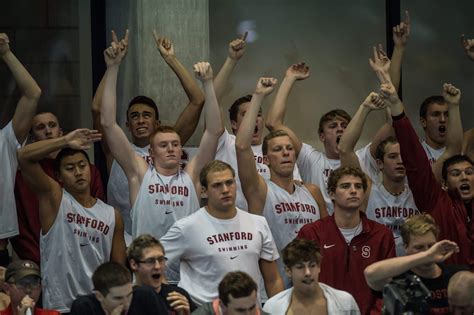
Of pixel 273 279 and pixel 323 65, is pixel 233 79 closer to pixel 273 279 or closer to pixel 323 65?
pixel 323 65

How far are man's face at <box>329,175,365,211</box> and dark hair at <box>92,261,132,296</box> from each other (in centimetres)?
194

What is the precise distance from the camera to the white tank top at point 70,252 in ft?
32.7

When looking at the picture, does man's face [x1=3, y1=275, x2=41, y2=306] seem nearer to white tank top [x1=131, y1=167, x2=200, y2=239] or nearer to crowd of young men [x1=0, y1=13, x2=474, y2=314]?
crowd of young men [x1=0, y1=13, x2=474, y2=314]

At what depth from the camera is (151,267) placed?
8.96 meters

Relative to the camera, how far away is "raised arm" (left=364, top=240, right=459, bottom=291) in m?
8.51

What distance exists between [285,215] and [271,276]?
0.68m

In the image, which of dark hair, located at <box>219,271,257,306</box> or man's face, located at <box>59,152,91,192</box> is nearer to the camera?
dark hair, located at <box>219,271,257,306</box>

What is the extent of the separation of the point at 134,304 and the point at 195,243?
3.35 ft

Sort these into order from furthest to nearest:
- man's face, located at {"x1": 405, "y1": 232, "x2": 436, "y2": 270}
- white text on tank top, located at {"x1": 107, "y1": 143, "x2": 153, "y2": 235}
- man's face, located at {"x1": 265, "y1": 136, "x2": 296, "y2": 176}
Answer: white text on tank top, located at {"x1": 107, "y1": 143, "x2": 153, "y2": 235}
man's face, located at {"x1": 265, "y1": 136, "x2": 296, "y2": 176}
man's face, located at {"x1": 405, "y1": 232, "x2": 436, "y2": 270}

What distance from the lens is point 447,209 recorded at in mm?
10188

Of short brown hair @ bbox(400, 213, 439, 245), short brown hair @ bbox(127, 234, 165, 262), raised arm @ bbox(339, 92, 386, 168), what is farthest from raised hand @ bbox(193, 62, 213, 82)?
short brown hair @ bbox(400, 213, 439, 245)

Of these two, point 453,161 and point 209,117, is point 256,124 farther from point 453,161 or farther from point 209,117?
point 453,161

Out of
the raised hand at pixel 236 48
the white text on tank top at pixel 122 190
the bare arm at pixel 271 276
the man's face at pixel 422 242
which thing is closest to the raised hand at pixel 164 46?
the raised hand at pixel 236 48

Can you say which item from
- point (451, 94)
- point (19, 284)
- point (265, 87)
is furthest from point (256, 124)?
point (19, 284)
